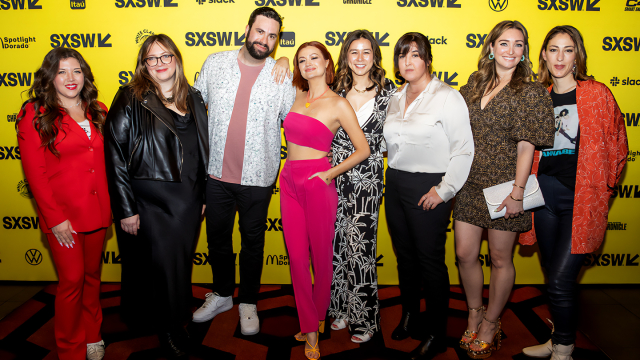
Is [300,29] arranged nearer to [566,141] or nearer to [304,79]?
[304,79]

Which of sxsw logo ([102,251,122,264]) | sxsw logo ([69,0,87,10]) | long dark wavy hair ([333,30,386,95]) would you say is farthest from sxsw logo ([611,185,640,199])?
sxsw logo ([69,0,87,10])

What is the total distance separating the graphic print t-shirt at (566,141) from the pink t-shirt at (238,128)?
200 cm

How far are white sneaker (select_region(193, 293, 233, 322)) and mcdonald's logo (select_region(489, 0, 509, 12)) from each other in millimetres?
3317

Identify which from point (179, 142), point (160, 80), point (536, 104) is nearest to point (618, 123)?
point (536, 104)

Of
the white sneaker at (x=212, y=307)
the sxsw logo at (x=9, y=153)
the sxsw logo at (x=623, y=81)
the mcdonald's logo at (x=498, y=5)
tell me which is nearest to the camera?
the white sneaker at (x=212, y=307)

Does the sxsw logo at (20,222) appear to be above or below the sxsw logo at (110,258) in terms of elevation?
above

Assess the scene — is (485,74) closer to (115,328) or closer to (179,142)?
(179,142)

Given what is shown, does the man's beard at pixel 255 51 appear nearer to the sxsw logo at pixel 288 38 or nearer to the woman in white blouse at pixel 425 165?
the sxsw logo at pixel 288 38

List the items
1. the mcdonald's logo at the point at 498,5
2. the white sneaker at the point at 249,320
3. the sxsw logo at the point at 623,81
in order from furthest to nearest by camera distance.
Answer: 1. the sxsw logo at the point at 623,81
2. the mcdonald's logo at the point at 498,5
3. the white sneaker at the point at 249,320

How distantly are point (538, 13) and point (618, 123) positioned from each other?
1.38 meters

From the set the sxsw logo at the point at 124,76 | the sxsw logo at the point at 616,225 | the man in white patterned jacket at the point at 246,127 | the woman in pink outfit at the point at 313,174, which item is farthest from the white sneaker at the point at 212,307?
the sxsw logo at the point at 616,225

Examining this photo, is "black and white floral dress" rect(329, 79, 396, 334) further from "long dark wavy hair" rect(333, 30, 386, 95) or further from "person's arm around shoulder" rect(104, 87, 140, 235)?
"person's arm around shoulder" rect(104, 87, 140, 235)

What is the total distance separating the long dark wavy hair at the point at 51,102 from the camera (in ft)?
6.86

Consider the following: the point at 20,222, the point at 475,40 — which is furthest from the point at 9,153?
the point at 475,40
